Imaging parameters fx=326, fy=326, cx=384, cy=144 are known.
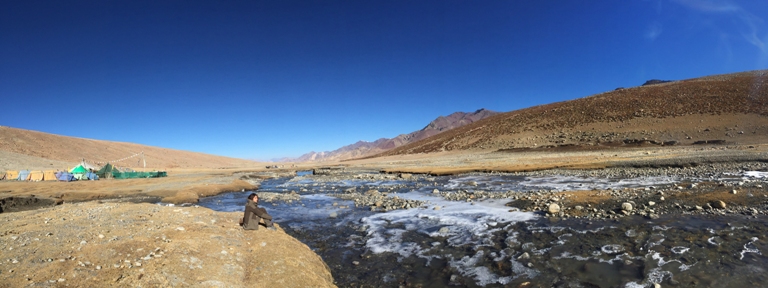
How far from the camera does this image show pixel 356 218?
1351 centimetres

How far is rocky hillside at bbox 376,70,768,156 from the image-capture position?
4250 cm

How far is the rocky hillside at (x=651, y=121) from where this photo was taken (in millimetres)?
42500

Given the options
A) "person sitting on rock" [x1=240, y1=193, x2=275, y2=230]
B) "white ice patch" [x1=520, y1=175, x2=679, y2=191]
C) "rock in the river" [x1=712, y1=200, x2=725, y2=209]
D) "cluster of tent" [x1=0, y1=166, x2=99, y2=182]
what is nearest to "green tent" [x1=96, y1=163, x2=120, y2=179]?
"cluster of tent" [x1=0, y1=166, x2=99, y2=182]

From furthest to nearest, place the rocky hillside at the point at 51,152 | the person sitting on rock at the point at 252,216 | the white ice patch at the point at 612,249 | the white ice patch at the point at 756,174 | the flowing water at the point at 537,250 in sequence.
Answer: the rocky hillside at the point at 51,152, the white ice patch at the point at 756,174, the person sitting on rock at the point at 252,216, the white ice patch at the point at 612,249, the flowing water at the point at 537,250

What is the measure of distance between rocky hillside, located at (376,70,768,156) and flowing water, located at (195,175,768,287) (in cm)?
4214

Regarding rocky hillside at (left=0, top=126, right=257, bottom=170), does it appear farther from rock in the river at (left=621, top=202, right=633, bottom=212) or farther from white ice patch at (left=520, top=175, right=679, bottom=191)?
rock in the river at (left=621, top=202, right=633, bottom=212)

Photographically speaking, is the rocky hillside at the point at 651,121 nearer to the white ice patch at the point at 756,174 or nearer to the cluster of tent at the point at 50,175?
the white ice patch at the point at 756,174

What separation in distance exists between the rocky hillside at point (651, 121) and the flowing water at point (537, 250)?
138 ft

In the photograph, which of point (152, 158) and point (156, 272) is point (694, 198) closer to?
Answer: point (156, 272)

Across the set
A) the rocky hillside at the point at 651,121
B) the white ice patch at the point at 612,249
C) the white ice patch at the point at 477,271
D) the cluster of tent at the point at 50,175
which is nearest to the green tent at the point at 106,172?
the cluster of tent at the point at 50,175

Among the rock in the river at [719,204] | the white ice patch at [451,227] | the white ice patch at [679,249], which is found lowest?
the white ice patch at [679,249]

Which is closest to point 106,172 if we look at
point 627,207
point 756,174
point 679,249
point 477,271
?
point 477,271

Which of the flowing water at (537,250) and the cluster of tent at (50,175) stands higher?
the cluster of tent at (50,175)

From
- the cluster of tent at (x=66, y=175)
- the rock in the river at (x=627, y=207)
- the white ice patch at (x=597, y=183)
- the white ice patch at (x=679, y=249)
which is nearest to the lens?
the white ice patch at (x=679, y=249)
